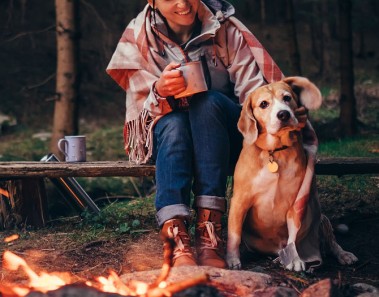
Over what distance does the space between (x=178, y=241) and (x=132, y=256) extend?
0.63 meters

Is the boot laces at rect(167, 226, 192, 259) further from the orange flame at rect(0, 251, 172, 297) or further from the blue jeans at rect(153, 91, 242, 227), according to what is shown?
the orange flame at rect(0, 251, 172, 297)

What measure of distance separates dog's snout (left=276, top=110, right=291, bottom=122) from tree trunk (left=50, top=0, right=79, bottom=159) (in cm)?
399

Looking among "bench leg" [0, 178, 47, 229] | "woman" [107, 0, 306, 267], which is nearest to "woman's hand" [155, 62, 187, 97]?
"woman" [107, 0, 306, 267]

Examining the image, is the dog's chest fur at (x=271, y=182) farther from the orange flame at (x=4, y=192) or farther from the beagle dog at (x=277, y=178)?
the orange flame at (x=4, y=192)

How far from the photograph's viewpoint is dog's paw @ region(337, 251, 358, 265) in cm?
385

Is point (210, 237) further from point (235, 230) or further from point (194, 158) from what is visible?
point (194, 158)

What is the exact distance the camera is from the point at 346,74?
33.6 feet

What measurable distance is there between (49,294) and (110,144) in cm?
736

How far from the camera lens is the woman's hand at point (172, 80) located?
3652mm

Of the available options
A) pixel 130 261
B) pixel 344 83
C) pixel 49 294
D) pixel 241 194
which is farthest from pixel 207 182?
pixel 344 83

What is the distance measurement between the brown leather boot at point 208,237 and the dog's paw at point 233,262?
0.04 meters

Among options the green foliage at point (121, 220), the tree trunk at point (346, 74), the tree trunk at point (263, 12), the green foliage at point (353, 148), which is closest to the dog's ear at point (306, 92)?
the green foliage at point (121, 220)

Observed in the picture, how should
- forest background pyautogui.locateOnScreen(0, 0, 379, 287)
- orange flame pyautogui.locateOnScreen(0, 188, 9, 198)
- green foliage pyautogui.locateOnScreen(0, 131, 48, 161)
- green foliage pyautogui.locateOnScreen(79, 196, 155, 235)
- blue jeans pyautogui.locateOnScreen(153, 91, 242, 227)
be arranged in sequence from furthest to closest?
green foliage pyautogui.locateOnScreen(0, 131, 48, 161), orange flame pyautogui.locateOnScreen(0, 188, 9, 198), green foliage pyautogui.locateOnScreen(79, 196, 155, 235), forest background pyautogui.locateOnScreen(0, 0, 379, 287), blue jeans pyautogui.locateOnScreen(153, 91, 242, 227)

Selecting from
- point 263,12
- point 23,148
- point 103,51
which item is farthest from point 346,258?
point 263,12
